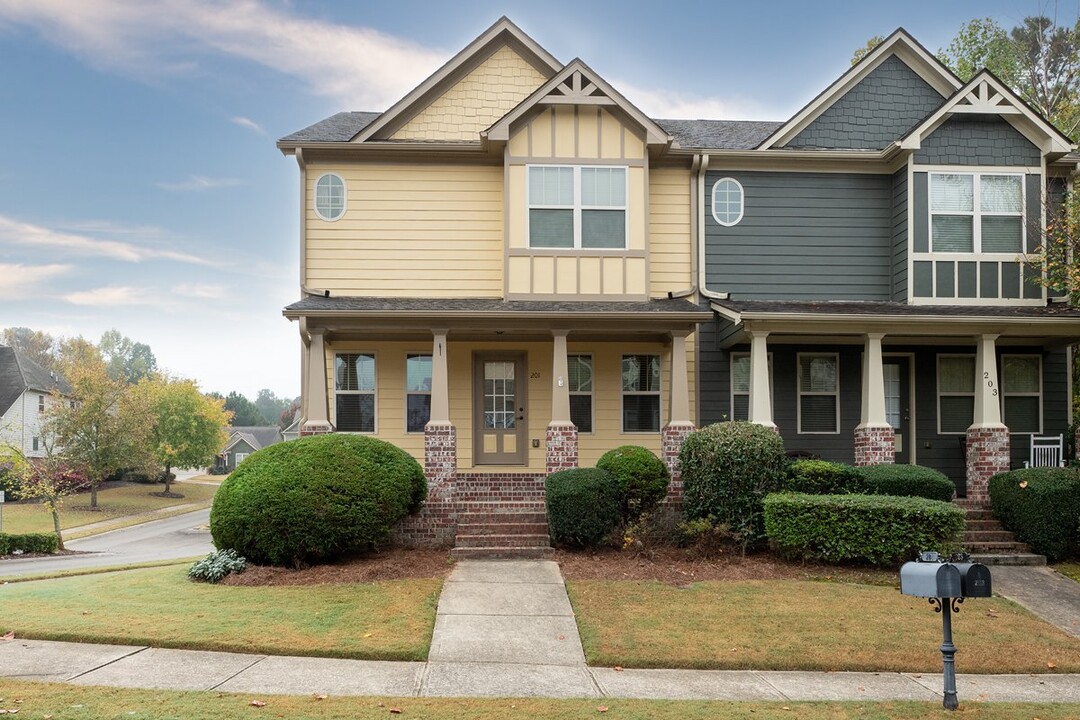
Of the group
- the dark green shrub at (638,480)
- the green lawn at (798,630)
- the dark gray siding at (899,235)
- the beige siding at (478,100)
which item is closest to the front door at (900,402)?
the dark gray siding at (899,235)

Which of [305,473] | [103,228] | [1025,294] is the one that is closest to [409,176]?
[305,473]

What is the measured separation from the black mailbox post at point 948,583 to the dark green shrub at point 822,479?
5290 millimetres

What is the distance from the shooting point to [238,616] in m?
8.05

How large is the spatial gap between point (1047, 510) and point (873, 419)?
2.71 meters

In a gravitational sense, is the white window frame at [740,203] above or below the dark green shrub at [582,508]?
above

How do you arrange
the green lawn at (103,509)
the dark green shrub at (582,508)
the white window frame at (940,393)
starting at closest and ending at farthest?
1. the dark green shrub at (582,508)
2. the white window frame at (940,393)
3. the green lawn at (103,509)

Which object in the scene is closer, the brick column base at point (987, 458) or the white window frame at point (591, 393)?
the brick column base at point (987, 458)

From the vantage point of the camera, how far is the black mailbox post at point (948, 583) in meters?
5.84

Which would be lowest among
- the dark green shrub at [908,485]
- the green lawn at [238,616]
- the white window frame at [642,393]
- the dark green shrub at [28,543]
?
the dark green shrub at [28,543]

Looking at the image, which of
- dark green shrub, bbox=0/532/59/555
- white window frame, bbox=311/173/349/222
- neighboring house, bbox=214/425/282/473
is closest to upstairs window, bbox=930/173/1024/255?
white window frame, bbox=311/173/349/222

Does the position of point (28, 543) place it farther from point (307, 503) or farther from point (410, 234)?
point (307, 503)

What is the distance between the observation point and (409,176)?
47.3 ft

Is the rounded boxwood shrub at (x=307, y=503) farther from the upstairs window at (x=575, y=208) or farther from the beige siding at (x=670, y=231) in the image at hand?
the beige siding at (x=670, y=231)

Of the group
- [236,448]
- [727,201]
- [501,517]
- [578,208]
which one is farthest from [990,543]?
[236,448]
